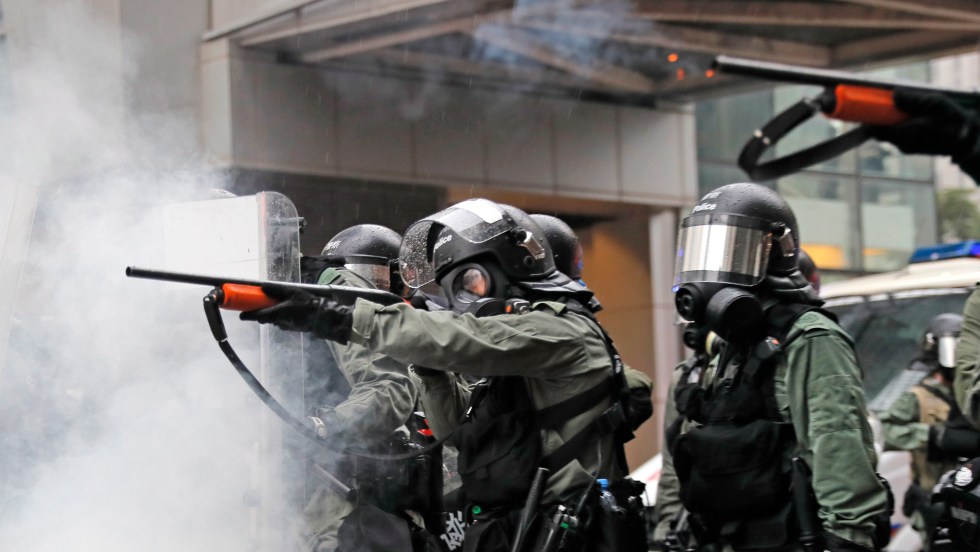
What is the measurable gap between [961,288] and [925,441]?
1.97 m

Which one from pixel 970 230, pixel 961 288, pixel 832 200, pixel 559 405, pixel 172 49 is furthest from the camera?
pixel 970 230

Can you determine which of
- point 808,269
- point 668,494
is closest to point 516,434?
point 668,494

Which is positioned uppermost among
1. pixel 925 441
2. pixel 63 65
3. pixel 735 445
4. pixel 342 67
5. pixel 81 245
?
pixel 342 67

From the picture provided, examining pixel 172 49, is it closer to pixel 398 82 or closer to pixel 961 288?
pixel 398 82

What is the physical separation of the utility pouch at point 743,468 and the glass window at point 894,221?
12531mm

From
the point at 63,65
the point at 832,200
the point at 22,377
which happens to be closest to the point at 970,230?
the point at 832,200

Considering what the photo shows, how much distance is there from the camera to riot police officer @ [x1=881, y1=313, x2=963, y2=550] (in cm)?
642

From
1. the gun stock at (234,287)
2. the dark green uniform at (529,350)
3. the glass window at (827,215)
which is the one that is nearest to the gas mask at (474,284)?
the dark green uniform at (529,350)

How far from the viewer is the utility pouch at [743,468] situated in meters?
3.60

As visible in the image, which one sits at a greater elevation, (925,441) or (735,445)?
(735,445)

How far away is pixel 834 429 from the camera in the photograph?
11.2 feet

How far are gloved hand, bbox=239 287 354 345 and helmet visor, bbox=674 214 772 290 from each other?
122 cm

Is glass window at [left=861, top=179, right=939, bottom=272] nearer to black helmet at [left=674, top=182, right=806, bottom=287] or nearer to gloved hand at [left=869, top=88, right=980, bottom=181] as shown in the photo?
black helmet at [left=674, top=182, right=806, bottom=287]

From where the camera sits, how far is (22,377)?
165 inches
